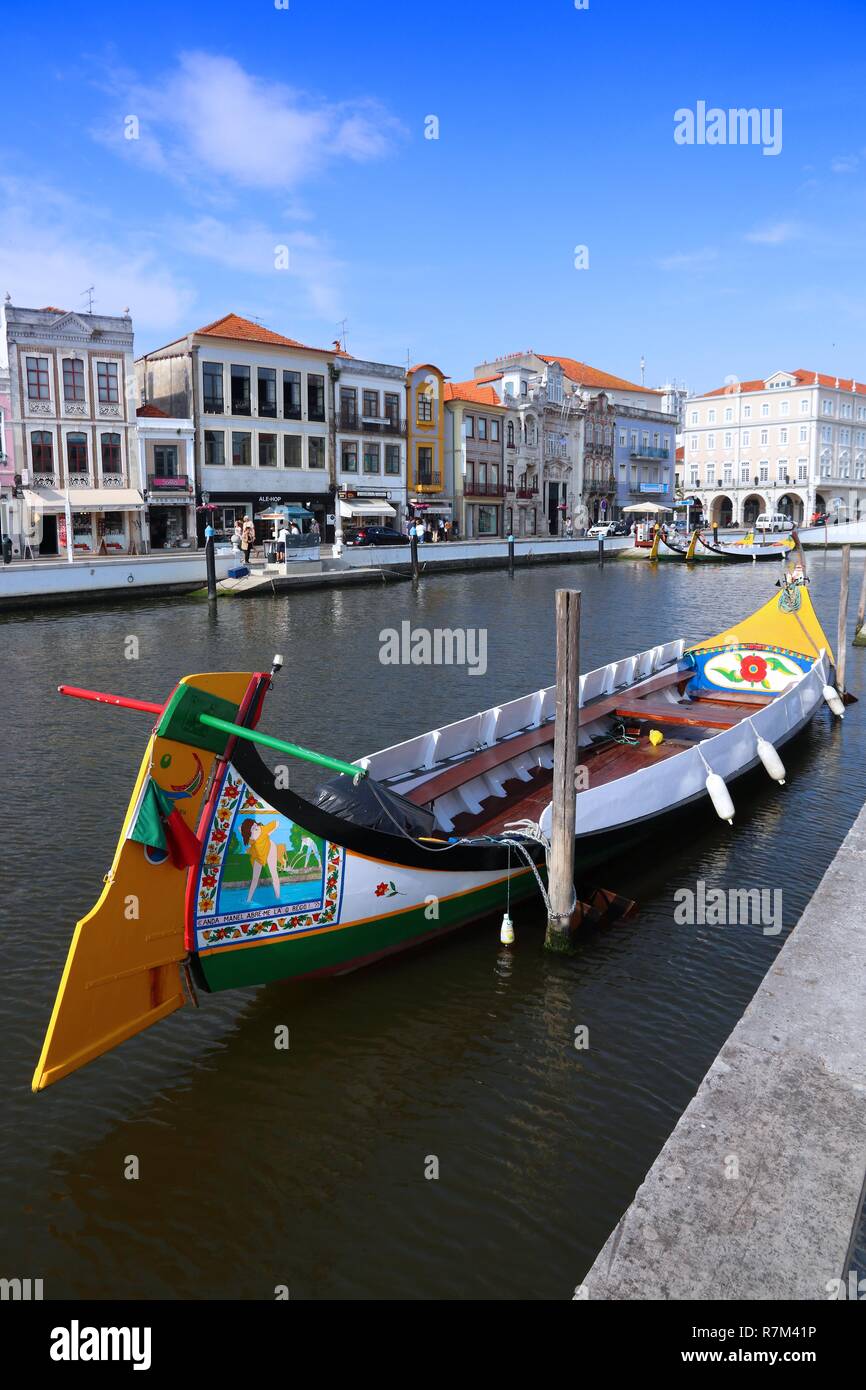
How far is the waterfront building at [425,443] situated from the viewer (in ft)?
198

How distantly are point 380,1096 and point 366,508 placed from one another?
50351 millimetres

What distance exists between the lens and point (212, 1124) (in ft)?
21.9

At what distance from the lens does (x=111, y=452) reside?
44.6 m

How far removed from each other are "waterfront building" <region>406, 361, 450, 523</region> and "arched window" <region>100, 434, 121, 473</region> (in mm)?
20416

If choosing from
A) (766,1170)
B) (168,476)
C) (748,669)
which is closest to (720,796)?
(748,669)

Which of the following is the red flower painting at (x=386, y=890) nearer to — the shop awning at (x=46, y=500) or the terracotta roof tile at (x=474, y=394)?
the shop awning at (x=46, y=500)

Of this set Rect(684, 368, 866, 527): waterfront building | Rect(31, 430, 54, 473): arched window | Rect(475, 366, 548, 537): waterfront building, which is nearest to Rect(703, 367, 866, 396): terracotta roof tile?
Rect(684, 368, 866, 527): waterfront building

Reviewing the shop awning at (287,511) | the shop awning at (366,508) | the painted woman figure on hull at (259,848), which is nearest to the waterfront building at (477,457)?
the shop awning at (366,508)

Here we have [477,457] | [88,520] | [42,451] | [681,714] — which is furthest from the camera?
[477,457]

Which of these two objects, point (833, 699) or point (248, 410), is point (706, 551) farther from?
point (833, 699)

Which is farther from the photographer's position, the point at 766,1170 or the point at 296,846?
the point at 296,846

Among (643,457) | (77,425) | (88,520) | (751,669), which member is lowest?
(751,669)
